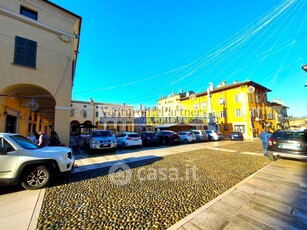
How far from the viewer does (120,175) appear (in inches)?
211

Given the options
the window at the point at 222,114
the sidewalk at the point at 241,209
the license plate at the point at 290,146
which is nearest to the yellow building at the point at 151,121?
the window at the point at 222,114

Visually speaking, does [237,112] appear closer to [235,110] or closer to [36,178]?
[235,110]

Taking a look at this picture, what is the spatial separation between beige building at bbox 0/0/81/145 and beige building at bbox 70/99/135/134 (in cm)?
2414

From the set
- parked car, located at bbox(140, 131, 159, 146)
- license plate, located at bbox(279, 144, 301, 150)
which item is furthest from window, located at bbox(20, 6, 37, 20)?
license plate, located at bbox(279, 144, 301, 150)

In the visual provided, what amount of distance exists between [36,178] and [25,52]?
8.63 meters

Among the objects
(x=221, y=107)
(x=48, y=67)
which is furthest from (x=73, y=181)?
(x=221, y=107)

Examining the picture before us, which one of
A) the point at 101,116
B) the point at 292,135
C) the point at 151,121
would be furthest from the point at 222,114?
the point at 101,116

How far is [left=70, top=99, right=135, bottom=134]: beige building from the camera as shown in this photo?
34.6 metres

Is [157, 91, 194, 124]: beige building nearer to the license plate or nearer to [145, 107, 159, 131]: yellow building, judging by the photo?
[145, 107, 159, 131]: yellow building

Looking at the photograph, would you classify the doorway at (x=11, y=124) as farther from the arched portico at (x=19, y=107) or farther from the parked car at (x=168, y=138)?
the parked car at (x=168, y=138)

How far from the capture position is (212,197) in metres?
3.51

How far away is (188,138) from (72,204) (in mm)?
16191

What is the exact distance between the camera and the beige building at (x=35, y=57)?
8523mm

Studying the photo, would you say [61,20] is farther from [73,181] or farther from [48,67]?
[73,181]
